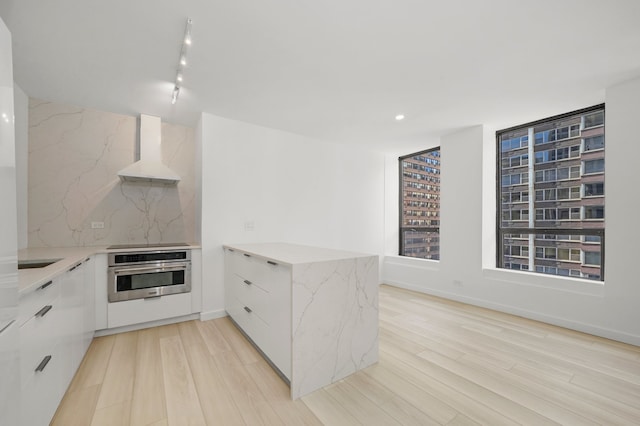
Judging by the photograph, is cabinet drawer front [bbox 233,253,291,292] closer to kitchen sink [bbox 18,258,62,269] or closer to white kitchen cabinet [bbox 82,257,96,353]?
white kitchen cabinet [bbox 82,257,96,353]

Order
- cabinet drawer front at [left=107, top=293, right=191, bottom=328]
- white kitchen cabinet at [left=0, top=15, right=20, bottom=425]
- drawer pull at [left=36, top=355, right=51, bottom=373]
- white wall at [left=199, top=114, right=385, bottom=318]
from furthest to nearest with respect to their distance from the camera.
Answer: white wall at [left=199, top=114, right=385, bottom=318], cabinet drawer front at [left=107, top=293, right=191, bottom=328], drawer pull at [left=36, top=355, right=51, bottom=373], white kitchen cabinet at [left=0, top=15, right=20, bottom=425]

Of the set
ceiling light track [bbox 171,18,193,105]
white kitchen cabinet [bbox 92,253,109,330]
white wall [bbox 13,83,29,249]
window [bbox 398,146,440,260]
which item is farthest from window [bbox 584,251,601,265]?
white wall [bbox 13,83,29,249]

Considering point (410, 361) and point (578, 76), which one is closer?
point (410, 361)

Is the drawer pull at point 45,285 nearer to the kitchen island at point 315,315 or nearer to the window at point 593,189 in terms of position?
the kitchen island at point 315,315

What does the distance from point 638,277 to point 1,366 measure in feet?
14.3

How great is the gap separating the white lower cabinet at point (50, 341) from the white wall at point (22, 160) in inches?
49.3

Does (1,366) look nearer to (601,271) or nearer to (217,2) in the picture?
(217,2)

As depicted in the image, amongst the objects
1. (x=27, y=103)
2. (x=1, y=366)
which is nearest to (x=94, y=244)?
(x=27, y=103)

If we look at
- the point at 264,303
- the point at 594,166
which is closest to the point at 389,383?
the point at 264,303

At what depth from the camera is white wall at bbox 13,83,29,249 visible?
2652 mm

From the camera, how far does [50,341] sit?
1531 millimetres

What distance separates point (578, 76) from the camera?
7.91 feet

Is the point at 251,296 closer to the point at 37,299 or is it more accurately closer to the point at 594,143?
the point at 37,299

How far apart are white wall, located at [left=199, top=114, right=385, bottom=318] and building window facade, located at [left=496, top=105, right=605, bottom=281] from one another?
6.48 ft
